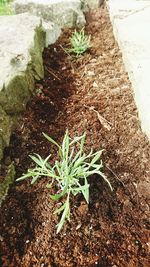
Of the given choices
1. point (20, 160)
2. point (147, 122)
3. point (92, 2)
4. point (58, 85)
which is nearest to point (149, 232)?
point (147, 122)

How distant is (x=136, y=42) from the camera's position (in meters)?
2.78

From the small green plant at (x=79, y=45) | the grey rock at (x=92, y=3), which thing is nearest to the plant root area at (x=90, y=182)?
the small green plant at (x=79, y=45)

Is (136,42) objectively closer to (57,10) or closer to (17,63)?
(17,63)

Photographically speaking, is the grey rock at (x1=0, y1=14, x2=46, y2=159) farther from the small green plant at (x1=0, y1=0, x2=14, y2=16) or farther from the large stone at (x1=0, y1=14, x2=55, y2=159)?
the small green plant at (x1=0, y1=0, x2=14, y2=16)

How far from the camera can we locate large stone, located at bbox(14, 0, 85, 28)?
357 cm

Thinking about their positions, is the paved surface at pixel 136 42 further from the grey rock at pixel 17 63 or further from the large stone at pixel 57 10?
the grey rock at pixel 17 63

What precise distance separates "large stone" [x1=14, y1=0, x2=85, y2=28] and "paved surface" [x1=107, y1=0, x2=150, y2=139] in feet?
1.22

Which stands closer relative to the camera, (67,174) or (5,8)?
(67,174)

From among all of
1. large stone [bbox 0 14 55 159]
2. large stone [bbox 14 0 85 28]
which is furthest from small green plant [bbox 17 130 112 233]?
large stone [bbox 14 0 85 28]

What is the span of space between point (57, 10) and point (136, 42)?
1178 mm

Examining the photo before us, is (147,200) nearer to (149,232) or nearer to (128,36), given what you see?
(149,232)

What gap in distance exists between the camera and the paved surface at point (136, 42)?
226 cm

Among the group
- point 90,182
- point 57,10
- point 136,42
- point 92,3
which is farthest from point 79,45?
point 90,182

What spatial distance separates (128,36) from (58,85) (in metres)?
0.74
